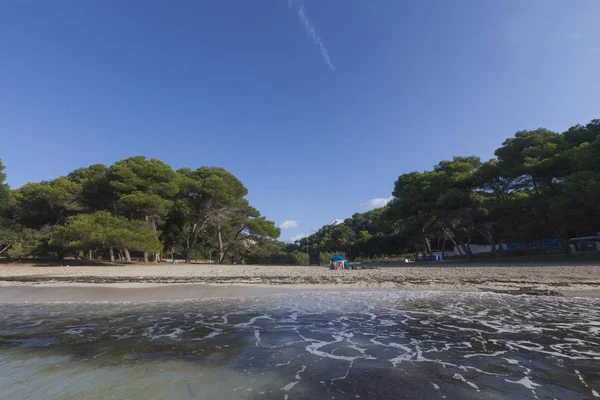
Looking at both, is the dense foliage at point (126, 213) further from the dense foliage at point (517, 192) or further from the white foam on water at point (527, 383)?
the white foam on water at point (527, 383)

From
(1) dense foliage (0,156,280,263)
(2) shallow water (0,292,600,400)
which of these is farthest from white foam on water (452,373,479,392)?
(1) dense foliage (0,156,280,263)

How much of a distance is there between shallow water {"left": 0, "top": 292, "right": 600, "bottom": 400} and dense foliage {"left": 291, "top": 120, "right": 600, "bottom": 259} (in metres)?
14.5

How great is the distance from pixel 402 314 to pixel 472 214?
20.1m

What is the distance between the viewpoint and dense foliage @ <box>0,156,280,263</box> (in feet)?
74.1

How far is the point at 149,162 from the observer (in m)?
27.6

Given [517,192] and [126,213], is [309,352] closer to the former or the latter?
[126,213]

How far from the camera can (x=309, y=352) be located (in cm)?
467

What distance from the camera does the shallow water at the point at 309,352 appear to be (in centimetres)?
331

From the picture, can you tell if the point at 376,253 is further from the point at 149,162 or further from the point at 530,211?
the point at 149,162

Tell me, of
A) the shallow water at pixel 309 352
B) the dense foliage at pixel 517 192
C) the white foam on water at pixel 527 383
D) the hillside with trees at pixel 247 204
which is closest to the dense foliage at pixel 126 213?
the hillside with trees at pixel 247 204

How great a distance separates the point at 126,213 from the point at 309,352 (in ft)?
87.3

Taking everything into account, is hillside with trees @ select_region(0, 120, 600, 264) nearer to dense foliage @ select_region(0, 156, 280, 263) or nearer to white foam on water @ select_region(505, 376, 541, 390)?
dense foliage @ select_region(0, 156, 280, 263)

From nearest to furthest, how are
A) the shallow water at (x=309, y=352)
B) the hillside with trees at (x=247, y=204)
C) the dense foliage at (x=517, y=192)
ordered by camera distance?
the shallow water at (x=309, y=352)
the dense foliage at (x=517, y=192)
the hillside with trees at (x=247, y=204)

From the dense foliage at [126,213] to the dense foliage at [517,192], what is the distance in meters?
15.6
